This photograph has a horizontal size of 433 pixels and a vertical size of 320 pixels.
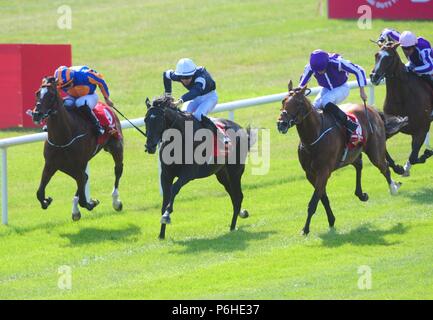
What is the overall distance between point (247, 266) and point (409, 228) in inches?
96.0

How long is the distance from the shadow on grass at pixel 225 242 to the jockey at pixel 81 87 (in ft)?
7.39

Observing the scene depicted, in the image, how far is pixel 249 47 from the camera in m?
27.8

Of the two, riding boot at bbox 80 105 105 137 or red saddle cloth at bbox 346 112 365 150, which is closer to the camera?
red saddle cloth at bbox 346 112 365 150

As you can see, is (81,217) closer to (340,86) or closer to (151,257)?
(151,257)

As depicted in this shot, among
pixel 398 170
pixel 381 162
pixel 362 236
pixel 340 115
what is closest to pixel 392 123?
pixel 398 170

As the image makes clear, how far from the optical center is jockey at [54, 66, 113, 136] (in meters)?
15.1

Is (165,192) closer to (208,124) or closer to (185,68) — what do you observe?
(208,124)

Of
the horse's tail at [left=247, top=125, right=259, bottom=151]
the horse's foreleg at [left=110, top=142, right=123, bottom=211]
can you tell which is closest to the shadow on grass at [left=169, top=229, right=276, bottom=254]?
the horse's tail at [left=247, top=125, right=259, bottom=151]

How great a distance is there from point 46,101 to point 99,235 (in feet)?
5.41

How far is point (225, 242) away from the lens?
13664 millimetres

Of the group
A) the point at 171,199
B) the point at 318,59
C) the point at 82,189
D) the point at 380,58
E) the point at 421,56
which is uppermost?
the point at 318,59

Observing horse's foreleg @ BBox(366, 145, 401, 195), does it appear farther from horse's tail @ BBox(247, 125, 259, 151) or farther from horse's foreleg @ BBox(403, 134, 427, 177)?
horse's tail @ BBox(247, 125, 259, 151)

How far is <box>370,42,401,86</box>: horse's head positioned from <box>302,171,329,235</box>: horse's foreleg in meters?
2.35
